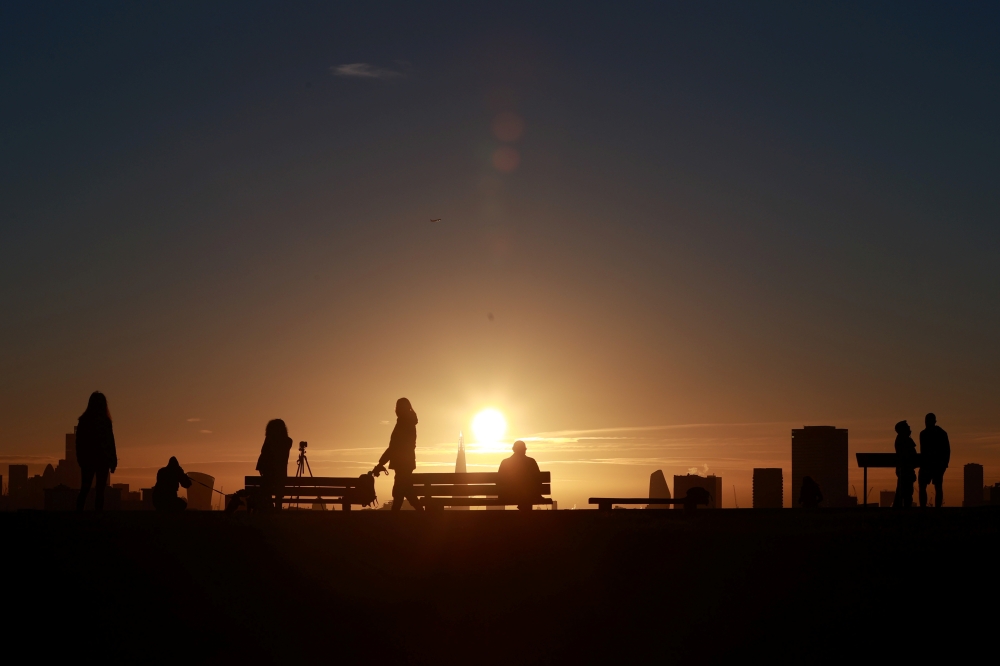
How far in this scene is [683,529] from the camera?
58.8 feet

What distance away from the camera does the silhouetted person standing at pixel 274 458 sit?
23.8 meters

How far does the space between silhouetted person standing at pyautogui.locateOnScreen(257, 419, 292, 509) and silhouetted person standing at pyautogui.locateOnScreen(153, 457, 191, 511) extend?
2.18 metres

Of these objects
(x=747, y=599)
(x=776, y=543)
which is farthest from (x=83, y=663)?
(x=776, y=543)

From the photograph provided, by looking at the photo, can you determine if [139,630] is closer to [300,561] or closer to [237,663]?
[237,663]

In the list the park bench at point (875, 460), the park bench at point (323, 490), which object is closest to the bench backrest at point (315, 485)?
the park bench at point (323, 490)

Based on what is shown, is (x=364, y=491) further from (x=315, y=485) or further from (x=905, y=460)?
(x=905, y=460)

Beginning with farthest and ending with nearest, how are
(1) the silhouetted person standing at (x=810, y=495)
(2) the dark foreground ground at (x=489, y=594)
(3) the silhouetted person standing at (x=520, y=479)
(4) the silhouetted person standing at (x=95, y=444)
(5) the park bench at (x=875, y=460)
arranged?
(1) the silhouetted person standing at (x=810, y=495) < (5) the park bench at (x=875, y=460) < (3) the silhouetted person standing at (x=520, y=479) < (4) the silhouetted person standing at (x=95, y=444) < (2) the dark foreground ground at (x=489, y=594)

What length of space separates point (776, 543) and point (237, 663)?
7.88m

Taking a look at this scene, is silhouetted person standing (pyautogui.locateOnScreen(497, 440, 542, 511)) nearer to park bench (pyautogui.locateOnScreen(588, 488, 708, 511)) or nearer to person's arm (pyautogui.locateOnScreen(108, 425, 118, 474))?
park bench (pyautogui.locateOnScreen(588, 488, 708, 511))

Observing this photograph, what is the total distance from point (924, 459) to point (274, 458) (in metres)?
14.6

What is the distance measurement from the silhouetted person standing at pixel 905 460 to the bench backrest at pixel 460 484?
806 cm

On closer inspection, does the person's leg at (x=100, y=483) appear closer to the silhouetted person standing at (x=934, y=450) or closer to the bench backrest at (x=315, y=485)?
the bench backrest at (x=315, y=485)

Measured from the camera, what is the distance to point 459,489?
2322cm

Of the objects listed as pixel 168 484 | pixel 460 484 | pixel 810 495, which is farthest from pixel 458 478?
pixel 810 495
